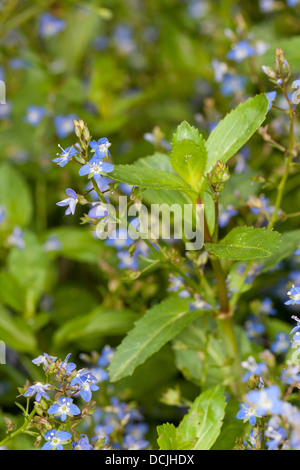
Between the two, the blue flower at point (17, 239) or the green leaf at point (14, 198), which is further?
the green leaf at point (14, 198)

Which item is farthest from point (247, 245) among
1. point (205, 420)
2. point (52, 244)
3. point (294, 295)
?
point (52, 244)

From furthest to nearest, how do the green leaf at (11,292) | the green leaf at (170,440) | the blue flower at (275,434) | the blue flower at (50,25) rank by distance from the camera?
the blue flower at (50,25) < the green leaf at (11,292) < the green leaf at (170,440) < the blue flower at (275,434)

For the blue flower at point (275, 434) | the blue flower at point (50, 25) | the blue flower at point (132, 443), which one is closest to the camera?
the blue flower at point (275, 434)

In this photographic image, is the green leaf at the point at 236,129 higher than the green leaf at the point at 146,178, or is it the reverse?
the green leaf at the point at 236,129

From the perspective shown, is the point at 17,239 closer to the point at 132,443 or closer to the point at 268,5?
the point at 132,443

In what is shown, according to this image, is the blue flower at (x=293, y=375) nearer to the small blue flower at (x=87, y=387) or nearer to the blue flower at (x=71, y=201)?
the small blue flower at (x=87, y=387)

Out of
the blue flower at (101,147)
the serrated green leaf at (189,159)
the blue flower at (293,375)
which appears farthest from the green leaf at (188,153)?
the blue flower at (293,375)

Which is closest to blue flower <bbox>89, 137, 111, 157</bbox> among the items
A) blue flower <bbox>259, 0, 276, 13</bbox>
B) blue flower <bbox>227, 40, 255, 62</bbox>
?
blue flower <bbox>227, 40, 255, 62</bbox>

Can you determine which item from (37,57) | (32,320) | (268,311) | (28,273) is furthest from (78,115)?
(268,311)

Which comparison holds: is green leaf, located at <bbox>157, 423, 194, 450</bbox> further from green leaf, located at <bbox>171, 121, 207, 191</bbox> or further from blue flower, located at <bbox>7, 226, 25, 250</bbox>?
blue flower, located at <bbox>7, 226, 25, 250</bbox>
